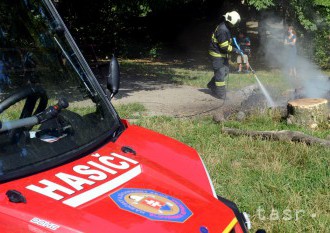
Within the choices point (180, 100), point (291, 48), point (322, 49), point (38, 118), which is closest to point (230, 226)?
point (38, 118)

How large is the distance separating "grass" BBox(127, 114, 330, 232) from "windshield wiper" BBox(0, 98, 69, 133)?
Result: 225 centimetres

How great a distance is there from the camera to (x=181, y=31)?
2252cm

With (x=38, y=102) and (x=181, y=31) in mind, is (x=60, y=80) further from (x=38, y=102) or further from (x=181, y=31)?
(x=181, y=31)

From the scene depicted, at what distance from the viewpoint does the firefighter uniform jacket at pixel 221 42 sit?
34.9 ft

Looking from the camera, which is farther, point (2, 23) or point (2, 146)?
point (2, 23)

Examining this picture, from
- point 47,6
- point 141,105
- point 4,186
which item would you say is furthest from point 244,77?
point 4,186

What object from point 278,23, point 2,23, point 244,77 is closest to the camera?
point 2,23

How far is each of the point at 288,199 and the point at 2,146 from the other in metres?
3.08

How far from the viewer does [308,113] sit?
7754 mm

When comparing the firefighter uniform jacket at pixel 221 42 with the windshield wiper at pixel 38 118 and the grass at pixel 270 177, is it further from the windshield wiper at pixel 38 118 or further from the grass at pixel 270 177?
the windshield wiper at pixel 38 118

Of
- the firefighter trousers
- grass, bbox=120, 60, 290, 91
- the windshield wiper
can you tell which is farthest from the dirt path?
the windshield wiper

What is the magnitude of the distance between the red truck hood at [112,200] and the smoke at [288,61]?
746 cm

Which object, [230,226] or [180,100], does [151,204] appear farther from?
[180,100]

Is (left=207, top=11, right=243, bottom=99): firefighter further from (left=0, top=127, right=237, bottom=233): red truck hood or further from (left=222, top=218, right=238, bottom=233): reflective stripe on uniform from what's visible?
(left=222, top=218, right=238, bottom=233): reflective stripe on uniform
